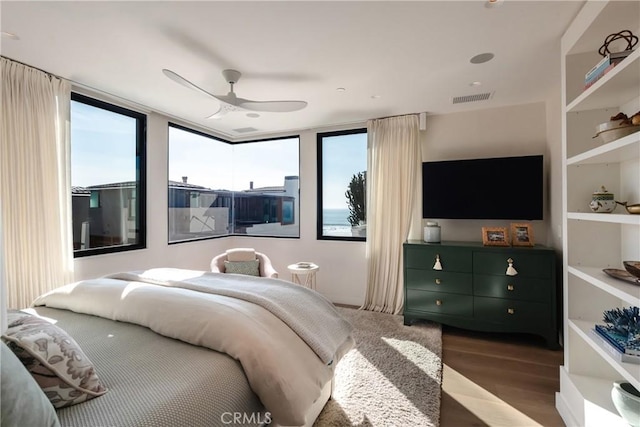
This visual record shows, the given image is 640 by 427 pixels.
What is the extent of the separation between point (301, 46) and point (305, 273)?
241 cm

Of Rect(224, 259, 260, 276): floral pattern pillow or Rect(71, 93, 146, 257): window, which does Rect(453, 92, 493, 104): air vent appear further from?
Rect(71, 93, 146, 257): window

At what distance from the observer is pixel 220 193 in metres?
4.75

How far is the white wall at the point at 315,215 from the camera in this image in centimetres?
329

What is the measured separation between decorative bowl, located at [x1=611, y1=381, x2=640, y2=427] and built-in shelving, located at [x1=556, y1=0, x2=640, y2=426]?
12cm

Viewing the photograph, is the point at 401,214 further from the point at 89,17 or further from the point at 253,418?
the point at 89,17

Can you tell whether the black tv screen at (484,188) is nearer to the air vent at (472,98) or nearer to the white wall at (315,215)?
the white wall at (315,215)

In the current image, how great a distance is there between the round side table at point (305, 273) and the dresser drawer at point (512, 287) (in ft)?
5.90

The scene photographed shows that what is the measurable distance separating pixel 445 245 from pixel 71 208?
3.68 meters

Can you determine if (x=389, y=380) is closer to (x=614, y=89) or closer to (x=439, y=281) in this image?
(x=439, y=281)

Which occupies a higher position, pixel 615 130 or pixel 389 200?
pixel 615 130

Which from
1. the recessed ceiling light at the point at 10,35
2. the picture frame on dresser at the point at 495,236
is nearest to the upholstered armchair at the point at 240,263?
the picture frame on dresser at the point at 495,236

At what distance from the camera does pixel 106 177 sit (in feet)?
10.4

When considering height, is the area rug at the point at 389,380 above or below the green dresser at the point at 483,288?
below

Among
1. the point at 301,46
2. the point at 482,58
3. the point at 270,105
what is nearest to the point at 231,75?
the point at 270,105
